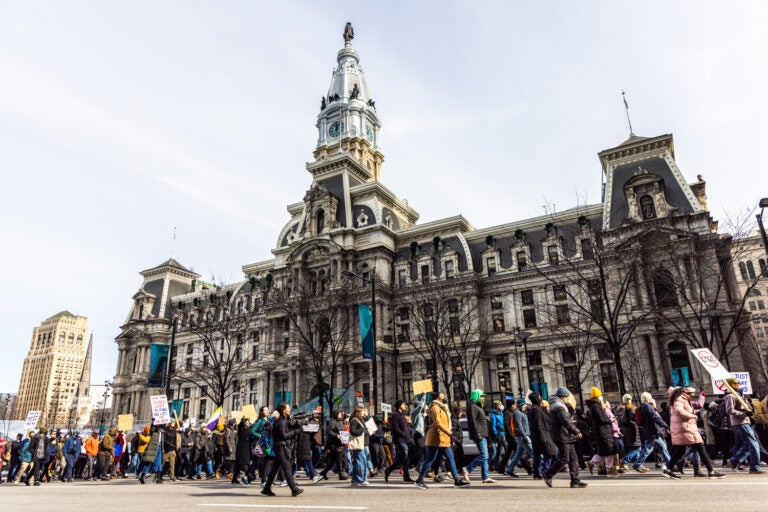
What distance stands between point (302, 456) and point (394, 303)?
40333 millimetres

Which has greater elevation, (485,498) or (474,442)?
(474,442)

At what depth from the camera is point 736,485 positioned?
9.59 metres


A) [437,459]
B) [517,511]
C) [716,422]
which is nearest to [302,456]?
[437,459]

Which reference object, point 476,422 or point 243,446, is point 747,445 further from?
point 243,446

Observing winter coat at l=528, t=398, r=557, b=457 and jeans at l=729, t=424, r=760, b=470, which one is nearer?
winter coat at l=528, t=398, r=557, b=457

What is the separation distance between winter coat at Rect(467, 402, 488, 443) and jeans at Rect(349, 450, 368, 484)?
9.55 feet

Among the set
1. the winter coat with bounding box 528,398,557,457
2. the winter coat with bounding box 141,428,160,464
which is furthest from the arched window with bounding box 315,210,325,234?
the winter coat with bounding box 528,398,557,457

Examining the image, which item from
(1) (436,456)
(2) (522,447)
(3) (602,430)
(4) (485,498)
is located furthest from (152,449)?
(3) (602,430)

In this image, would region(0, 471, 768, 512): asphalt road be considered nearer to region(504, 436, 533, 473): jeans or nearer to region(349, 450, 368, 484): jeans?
region(349, 450, 368, 484): jeans

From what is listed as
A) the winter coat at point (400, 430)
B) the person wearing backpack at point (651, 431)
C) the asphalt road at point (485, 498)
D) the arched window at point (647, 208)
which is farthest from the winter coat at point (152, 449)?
the arched window at point (647, 208)

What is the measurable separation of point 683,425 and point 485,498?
5231 millimetres

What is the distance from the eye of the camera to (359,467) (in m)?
13.6

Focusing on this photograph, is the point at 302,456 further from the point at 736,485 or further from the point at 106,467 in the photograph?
the point at 106,467

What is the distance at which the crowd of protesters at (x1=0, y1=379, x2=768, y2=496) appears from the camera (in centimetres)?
1150
